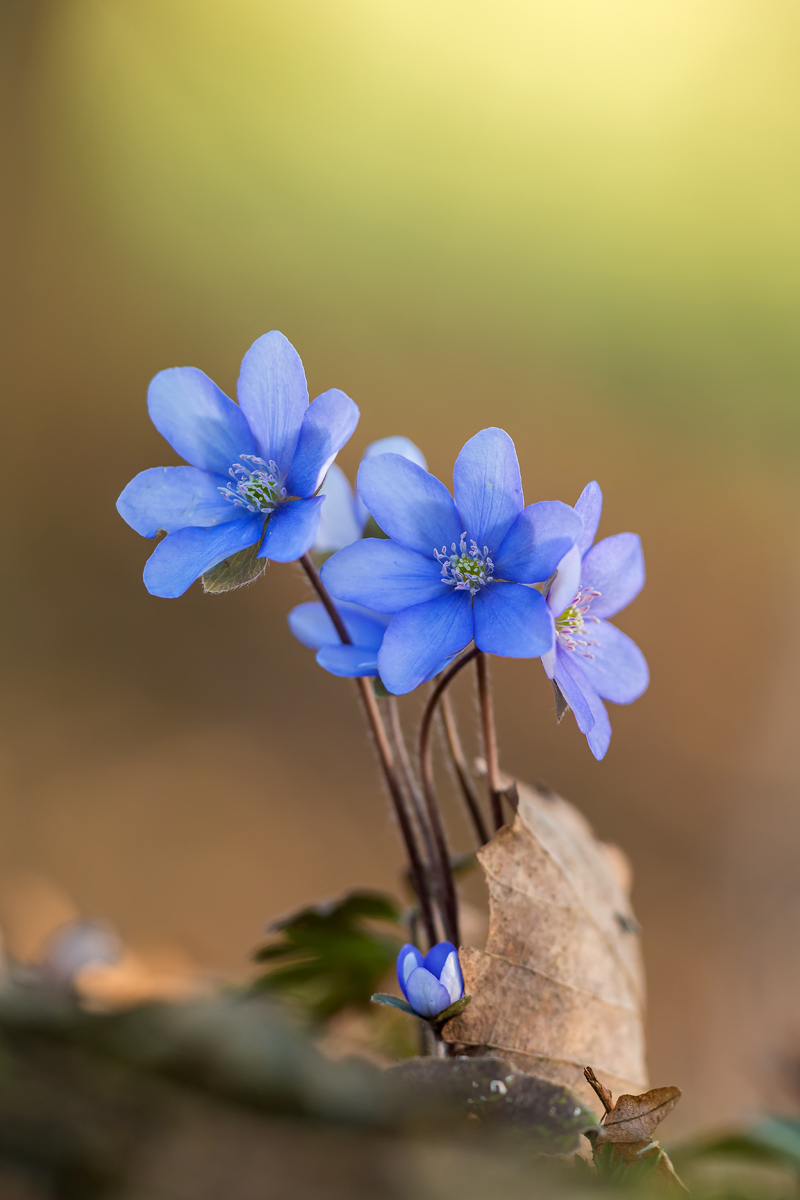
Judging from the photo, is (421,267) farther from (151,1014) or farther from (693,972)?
(151,1014)

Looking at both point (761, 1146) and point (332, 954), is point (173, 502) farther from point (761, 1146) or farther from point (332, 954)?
point (761, 1146)

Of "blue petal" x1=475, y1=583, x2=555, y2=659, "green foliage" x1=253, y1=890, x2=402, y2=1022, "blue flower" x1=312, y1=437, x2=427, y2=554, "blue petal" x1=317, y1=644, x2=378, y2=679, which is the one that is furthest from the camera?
"green foliage" x1=253, y1=890, x2=402, y2=1022

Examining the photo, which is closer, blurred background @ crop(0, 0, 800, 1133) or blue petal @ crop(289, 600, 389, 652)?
blue petal @ crop(289, 600, 389, 652)

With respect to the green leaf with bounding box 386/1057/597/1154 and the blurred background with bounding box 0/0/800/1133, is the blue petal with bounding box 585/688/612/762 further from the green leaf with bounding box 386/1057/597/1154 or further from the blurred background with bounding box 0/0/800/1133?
the blurred background with bounding box 0/0/800/1133

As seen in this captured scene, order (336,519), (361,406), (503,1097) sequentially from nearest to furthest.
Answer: (503,1097) < (336,519) < (361,406)

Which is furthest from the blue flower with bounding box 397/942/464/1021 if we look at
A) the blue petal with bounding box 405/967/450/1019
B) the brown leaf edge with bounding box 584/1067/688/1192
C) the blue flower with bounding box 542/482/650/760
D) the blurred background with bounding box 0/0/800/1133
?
the blurred background with bounding box 0/0/800/1133

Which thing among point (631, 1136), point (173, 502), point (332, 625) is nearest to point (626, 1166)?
point (631, 1136)

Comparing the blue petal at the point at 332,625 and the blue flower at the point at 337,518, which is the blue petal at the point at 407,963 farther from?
the blue flower at the point at 337,518
